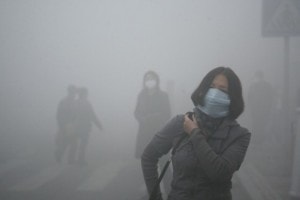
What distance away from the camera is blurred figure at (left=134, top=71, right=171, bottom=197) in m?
7.60

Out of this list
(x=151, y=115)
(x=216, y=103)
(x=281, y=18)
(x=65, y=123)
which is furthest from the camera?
(x=65, y=123)

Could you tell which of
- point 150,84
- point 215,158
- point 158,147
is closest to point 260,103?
point 150,84

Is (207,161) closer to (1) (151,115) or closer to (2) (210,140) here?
(2) (210,140)

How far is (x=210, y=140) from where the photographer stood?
291 cm

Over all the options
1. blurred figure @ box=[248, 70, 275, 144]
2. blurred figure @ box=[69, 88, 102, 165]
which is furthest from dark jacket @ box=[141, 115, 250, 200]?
blurred figure @ box=[248, 70, 275, 144]

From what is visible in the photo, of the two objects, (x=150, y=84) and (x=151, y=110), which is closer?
(x=151, y=110)

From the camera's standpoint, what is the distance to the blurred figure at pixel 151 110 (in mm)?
7602

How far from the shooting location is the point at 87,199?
6797 mm

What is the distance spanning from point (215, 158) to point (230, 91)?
42 centimetres

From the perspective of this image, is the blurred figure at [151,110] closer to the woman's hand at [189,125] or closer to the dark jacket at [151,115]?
the dark jacket at [151,115]

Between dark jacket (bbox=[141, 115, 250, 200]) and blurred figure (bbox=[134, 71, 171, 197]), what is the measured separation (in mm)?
4578

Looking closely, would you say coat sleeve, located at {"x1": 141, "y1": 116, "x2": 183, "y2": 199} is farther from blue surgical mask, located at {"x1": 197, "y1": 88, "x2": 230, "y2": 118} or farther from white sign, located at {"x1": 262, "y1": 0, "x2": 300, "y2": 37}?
white sign, located at {"x1": 262, "y1": 0, "x2": 300, "y2": 37}

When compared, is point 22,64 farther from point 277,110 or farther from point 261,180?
point 261,180

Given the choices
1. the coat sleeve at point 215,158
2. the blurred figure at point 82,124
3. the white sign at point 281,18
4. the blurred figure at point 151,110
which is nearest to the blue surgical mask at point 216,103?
the coat sleeve at point 215,158
